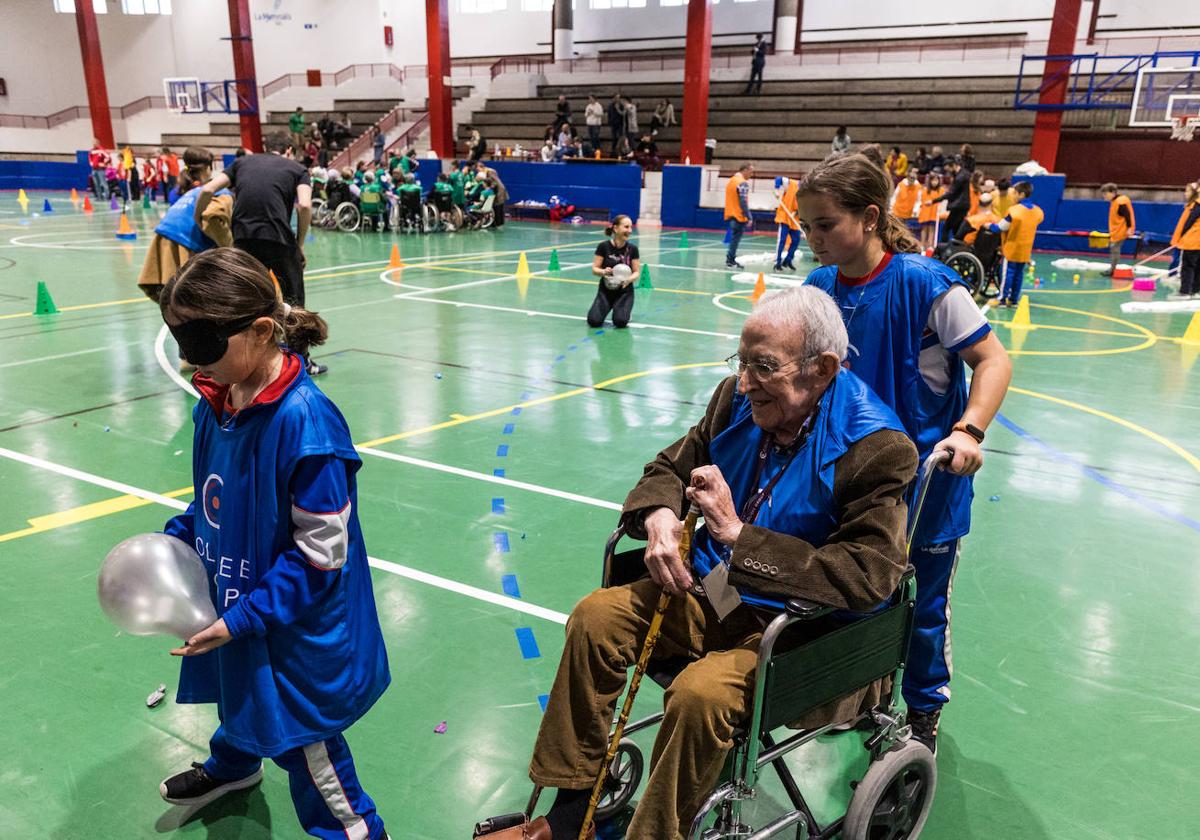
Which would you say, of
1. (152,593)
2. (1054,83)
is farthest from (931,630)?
(1054,83)

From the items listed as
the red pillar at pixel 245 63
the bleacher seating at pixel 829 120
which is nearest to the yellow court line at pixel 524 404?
the bleacher seating at pixel 829 120

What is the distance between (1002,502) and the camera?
4.67 metres

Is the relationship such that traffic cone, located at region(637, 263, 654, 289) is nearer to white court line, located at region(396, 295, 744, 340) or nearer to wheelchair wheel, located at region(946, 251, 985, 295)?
white court line, located at region(396, 295, 744, 340)

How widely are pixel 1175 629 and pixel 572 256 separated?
42.8 feet

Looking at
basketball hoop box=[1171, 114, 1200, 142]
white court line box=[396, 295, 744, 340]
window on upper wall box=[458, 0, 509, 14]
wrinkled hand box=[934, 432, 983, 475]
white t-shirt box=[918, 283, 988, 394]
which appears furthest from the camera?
window on upper wall box=[458, 0, 509, 14]

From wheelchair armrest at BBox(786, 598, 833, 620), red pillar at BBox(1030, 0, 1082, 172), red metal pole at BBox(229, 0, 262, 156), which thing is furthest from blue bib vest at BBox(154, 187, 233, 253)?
red metal pole at BBox(229, 0, 262, 156)

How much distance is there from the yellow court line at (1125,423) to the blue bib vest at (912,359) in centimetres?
389

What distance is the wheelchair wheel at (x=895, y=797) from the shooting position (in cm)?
207

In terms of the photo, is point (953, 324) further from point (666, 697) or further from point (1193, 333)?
point (1193, 333)

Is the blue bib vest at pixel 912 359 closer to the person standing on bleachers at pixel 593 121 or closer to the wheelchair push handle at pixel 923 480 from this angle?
the wheelchair push handle at pixel 923 480

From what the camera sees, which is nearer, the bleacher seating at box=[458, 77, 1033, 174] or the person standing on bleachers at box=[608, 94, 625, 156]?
the bleacher seating at box=[458, 77, 1033, 174]

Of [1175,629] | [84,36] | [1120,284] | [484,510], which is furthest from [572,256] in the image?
[84,36]

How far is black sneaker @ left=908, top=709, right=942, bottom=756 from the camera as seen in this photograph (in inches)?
102

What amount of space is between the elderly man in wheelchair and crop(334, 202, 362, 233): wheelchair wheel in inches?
718
